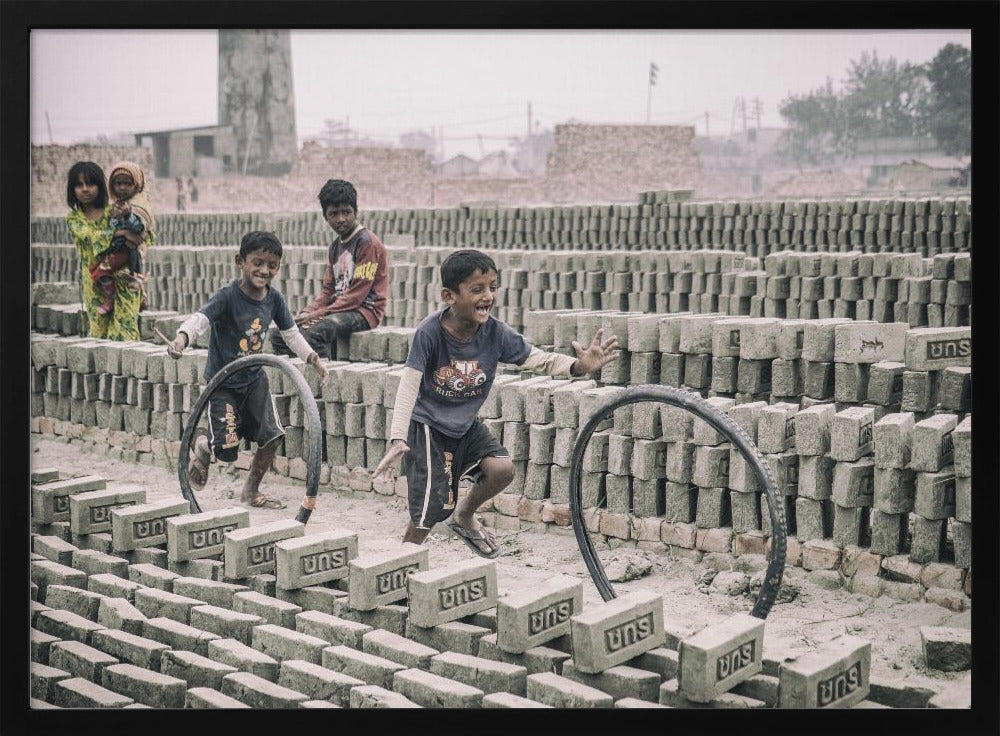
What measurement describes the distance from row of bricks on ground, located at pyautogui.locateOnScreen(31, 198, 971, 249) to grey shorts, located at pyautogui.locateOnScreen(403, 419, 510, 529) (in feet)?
29.1

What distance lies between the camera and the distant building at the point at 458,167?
3766 cm

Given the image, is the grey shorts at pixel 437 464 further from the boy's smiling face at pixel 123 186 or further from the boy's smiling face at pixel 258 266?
the boy's smiling face at pixel 123 186

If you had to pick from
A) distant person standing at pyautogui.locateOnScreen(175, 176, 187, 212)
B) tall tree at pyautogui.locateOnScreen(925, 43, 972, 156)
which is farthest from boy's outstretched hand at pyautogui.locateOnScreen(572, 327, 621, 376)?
distant person standing at pyautogui.locateOnScreen(175, 176, 187, 212)

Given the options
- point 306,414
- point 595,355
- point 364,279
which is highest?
point 364,279

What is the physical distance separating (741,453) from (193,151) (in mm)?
29048

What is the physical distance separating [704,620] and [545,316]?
322cm

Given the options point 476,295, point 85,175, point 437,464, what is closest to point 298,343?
point 437,464

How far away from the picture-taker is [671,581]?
560 cm

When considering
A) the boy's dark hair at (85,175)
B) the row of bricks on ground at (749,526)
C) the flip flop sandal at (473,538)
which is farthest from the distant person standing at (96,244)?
the flip flop sandal at (473,538)

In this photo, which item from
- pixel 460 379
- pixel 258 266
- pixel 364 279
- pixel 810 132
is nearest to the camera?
pixel 460 379

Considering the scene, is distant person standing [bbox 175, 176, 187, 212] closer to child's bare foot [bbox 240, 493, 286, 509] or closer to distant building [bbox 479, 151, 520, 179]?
distant building [bbox 479, 151, 520, 179]

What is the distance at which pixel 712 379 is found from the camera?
643 centimetres

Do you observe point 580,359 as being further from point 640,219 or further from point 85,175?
point 640,219
